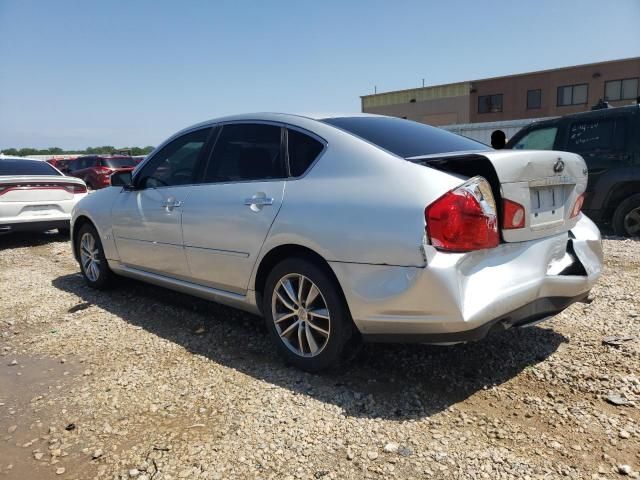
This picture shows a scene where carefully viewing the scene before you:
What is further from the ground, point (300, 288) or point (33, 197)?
point (33, 197)

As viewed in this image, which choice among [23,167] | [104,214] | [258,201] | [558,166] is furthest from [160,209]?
[23,167]

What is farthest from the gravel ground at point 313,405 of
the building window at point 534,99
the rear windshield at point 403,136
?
the building window at point 534,99

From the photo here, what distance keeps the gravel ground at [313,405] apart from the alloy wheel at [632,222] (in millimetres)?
3390

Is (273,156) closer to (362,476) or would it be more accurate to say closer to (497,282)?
(497,282)

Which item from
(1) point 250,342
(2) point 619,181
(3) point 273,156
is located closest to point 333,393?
(1) point 250,342

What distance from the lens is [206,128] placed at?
399 cm

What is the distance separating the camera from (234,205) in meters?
3.41

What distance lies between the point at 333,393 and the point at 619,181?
5.93 meters

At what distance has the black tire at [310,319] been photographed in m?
2.86

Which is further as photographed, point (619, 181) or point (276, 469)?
point (619, 181)

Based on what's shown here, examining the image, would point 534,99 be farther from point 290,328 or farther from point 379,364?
point 290,328

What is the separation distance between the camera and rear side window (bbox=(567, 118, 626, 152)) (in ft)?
22.7

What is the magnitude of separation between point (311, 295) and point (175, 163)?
6.53ft

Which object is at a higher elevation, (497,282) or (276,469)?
(497,282)
